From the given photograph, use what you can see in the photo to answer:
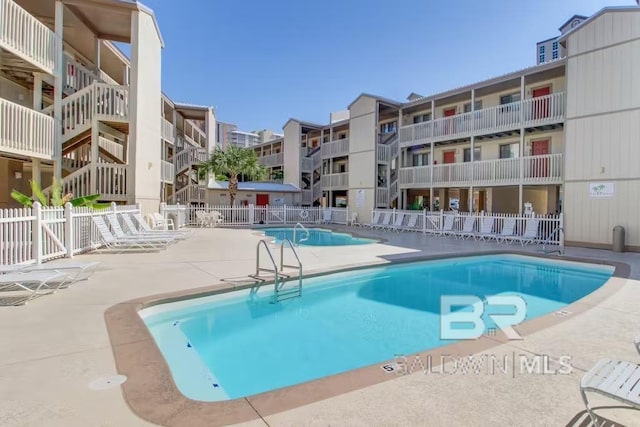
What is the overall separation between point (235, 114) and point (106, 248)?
146 ft

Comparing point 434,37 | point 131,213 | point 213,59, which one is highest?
point 213,59

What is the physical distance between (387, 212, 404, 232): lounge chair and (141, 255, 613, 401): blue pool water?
406 inches

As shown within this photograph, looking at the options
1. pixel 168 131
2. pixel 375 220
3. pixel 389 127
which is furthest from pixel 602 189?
pixel 168 131

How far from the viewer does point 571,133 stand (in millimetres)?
14484

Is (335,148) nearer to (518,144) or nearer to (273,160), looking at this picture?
(273,160)

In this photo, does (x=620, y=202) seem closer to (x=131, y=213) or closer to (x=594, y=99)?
(x=594, y=99)

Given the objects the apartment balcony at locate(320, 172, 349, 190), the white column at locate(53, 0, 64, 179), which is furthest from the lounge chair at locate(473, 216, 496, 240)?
the white column at locate(53, 0, 64, 179)

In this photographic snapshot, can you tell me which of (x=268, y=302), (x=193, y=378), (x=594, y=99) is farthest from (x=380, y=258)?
(x=594, y=99)

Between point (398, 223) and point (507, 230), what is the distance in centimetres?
605

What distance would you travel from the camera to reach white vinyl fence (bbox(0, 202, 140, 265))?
23.1 feet

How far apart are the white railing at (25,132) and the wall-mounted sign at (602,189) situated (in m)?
19.4

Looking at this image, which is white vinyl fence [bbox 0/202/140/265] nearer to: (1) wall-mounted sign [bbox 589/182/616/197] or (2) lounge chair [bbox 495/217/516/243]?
(2) lounge chair [bbox 495/217/516/243]

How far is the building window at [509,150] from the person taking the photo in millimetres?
19858

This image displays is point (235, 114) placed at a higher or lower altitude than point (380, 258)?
higher
